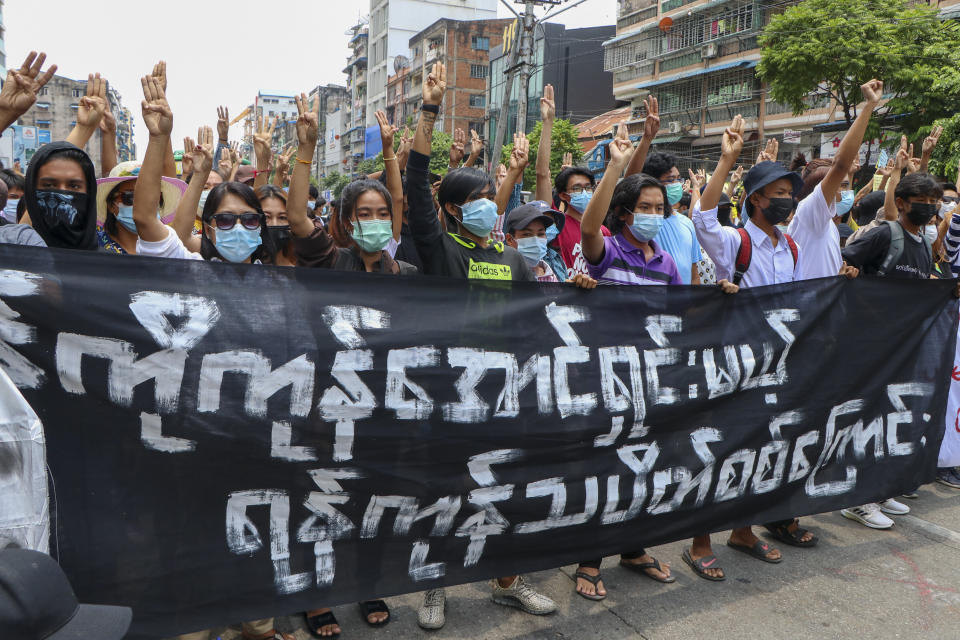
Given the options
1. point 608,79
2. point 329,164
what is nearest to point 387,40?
point 329,164

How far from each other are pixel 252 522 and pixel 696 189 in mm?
3731

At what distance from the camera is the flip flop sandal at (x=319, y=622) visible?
9.34 feet

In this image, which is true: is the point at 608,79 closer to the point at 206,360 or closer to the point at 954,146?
the point at 954,146

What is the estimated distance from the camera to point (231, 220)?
2977mm

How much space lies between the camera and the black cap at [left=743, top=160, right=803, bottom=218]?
379 centimetres

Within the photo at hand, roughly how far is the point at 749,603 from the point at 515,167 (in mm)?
2602

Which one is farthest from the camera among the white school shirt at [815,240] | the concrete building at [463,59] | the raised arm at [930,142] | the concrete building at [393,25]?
the concrete building at [393,25]

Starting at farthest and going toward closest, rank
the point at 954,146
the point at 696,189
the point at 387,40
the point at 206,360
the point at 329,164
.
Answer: the point at 329,164, the point at 387,40, the point at 954,146, the point at 696,189, the point at 206,360

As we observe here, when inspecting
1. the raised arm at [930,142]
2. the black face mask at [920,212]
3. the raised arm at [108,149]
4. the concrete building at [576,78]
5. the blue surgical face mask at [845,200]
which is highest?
the concrete building at [576,78]

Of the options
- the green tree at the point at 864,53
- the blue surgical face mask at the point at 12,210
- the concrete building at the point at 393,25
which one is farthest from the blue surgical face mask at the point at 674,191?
the concrete building at the point at 393,25

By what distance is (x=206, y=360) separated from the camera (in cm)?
238

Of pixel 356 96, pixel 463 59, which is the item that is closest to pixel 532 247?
pixel 463 59

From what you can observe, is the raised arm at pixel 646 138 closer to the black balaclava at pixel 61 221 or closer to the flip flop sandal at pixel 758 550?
the flip flop sandal at pixel 758 550

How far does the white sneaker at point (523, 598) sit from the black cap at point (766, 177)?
7.41ft
